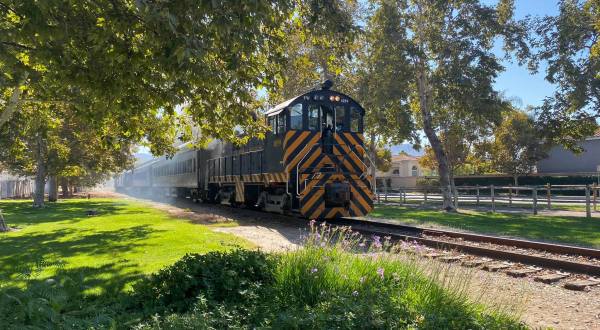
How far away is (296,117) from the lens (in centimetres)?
1496

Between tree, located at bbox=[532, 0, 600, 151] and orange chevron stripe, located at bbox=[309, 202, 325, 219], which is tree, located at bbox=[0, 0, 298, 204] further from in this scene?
tree, located at bbox=[532, 0, 600, 151]

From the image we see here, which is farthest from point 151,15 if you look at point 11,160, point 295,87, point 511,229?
point 11,160

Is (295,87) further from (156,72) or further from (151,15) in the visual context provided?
(151,15)

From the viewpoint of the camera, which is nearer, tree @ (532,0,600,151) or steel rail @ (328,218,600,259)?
steel rail @ (328,218,600,259)

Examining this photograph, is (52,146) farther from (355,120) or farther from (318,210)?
(318,210)

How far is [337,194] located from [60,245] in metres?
7.27

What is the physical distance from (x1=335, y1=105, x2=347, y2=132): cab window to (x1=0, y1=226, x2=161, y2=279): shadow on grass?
6440mm

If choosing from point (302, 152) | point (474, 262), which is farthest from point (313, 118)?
point (474, 262)

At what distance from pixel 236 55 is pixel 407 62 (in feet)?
60.1

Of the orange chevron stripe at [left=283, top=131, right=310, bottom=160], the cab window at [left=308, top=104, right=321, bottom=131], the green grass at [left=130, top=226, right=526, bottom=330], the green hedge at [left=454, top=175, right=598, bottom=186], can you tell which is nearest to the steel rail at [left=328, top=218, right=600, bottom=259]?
the orange chevron stripe at [left=283, top=131, right=310, bottom=160]

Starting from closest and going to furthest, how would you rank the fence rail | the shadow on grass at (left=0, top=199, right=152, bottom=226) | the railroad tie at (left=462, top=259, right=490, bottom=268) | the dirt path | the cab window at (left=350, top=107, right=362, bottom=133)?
the dirt path, the railroad tie at (left=462, top=259, right=490, bottom=268), the cab window at (left=350, top=107, right=362, bottom=133), the shadow on grass at (left=0, top=199, right=152, bottom=226), the fence rail

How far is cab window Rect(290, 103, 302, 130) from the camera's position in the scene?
1490cm

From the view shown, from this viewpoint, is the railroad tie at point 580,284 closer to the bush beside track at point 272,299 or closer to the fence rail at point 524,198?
the bush beside track at point 272,299

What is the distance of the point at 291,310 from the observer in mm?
4949
